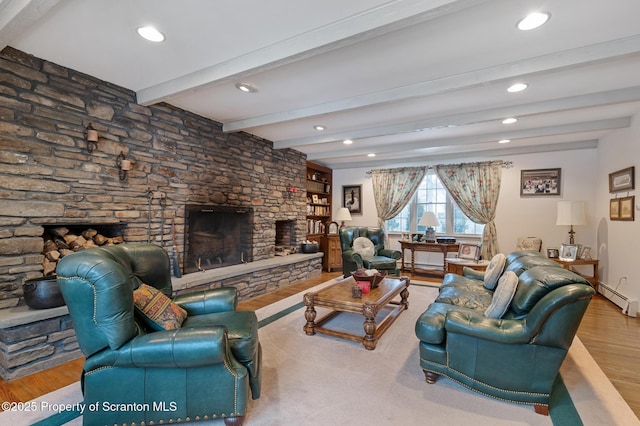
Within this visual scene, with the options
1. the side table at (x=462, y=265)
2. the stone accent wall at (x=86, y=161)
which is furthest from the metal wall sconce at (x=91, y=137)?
the side table at (x=462, y=265)

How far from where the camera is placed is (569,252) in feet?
15.6

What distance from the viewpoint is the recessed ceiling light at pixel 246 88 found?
2.97 metres

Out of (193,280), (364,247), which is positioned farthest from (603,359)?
(193,280)

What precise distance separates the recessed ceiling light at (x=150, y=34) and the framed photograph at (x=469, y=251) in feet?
17.2

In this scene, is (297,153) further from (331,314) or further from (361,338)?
(361,338)

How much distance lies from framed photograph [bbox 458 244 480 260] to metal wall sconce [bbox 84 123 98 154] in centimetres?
544

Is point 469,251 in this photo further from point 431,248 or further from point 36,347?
point 36,347

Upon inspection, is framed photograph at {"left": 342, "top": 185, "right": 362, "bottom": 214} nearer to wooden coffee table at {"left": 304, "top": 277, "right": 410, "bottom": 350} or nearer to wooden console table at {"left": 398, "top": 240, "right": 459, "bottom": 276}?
wooden console table at {"left": 398, "top": 240, "right": 459, "bottom": 276}

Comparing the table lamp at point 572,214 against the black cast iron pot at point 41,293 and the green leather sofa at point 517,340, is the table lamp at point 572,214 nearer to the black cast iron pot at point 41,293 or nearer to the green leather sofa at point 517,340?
the green leather sofa at point 517,340

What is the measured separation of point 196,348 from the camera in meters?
1.58

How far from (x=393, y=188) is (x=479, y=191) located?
1662 millimetres

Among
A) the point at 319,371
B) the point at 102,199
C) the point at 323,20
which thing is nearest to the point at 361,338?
the point at 319,371

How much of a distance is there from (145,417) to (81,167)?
2.32m

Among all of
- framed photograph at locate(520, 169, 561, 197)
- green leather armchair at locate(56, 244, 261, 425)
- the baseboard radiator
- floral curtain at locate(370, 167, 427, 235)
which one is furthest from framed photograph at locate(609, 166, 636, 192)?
green leather armchair at locate(56, 244, 261, 425)
